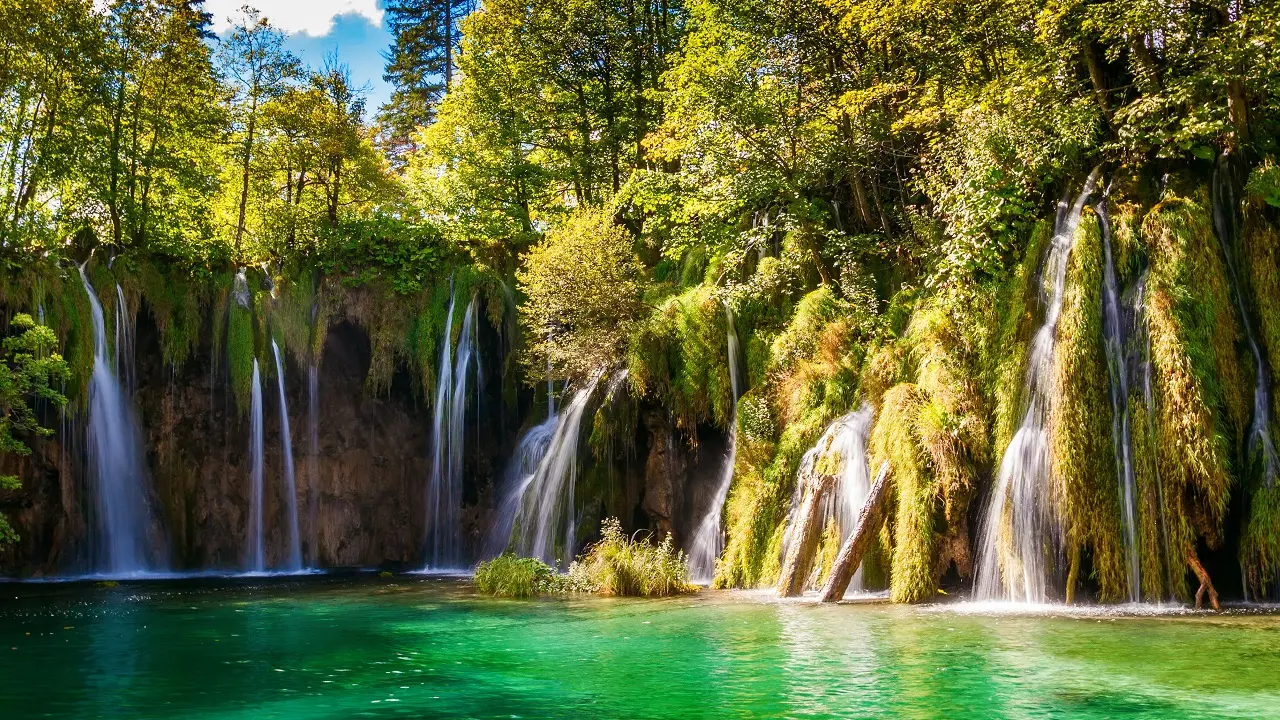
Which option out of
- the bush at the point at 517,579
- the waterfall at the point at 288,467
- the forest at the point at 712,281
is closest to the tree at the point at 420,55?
the forest at the point at 712,281

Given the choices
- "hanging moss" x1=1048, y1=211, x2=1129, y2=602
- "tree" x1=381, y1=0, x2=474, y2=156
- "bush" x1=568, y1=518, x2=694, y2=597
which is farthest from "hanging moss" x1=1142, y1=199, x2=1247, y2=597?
"tree" x1=381, y1=0, x2=474, y2=156

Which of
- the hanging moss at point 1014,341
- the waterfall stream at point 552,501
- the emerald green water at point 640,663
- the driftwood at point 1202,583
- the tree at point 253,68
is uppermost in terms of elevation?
the tree at point 253,68

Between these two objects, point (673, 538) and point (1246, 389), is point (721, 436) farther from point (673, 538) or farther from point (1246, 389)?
point (1246, 389)

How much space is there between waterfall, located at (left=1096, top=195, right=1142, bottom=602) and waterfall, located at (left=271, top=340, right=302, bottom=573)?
18.2 metres

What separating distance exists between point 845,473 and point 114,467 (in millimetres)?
16107

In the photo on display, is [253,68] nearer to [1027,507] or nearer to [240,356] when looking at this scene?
[240,356]

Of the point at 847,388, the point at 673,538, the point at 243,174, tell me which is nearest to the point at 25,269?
the point at 243,174

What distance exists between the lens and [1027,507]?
12109 mm

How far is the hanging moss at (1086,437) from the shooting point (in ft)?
38.0

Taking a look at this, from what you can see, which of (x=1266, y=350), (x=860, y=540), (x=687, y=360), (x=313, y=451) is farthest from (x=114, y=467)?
(x=1266, y=350)

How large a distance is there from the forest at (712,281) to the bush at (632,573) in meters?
1.09

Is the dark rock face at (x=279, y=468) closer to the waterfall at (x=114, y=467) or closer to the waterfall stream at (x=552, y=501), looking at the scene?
the waterfall at (x=114, y=467)

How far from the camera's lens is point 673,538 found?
1866 cm

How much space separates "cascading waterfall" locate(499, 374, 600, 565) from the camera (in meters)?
18.7
